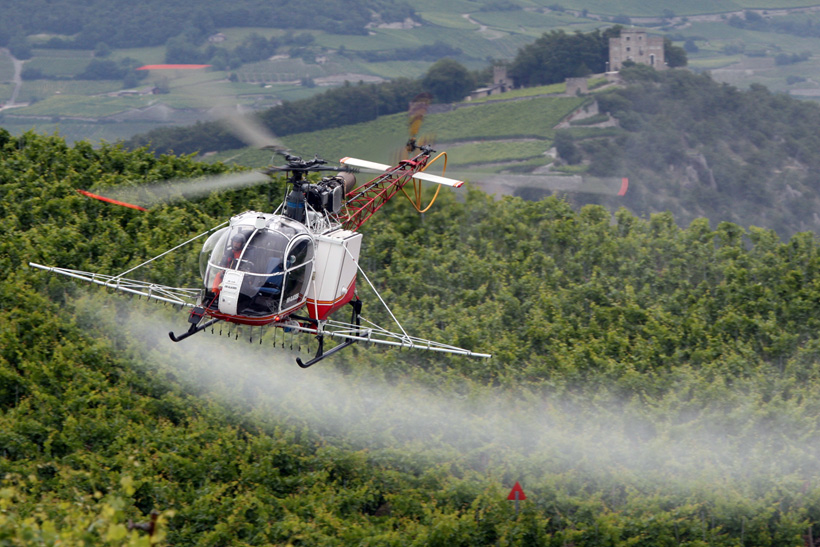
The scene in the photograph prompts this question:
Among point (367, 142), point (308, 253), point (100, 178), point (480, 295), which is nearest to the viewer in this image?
point (308, 253)

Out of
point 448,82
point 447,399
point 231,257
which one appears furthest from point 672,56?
point 231,257

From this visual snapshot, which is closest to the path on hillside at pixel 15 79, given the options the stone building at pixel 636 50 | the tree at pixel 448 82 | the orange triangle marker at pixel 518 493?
the tree at pixel 448 82

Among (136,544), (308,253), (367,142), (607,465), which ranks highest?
(367,142)

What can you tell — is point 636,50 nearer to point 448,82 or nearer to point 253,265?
point 448,82

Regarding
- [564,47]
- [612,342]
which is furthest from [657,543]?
[564,47]

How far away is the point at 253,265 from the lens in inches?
797

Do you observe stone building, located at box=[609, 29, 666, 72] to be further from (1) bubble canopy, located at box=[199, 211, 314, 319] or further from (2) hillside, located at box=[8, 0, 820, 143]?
(1) bubble canopy, located at box=[199, 211, 314, 319]

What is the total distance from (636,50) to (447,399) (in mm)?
121143

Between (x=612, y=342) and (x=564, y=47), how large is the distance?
346ft

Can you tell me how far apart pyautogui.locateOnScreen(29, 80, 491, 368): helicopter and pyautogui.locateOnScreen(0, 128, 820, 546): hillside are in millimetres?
6017

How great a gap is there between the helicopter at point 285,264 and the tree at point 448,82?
82433 mm

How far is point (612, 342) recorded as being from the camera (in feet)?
113

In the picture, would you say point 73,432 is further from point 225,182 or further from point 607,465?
point 607,465

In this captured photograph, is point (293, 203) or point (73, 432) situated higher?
point (293, 203)
